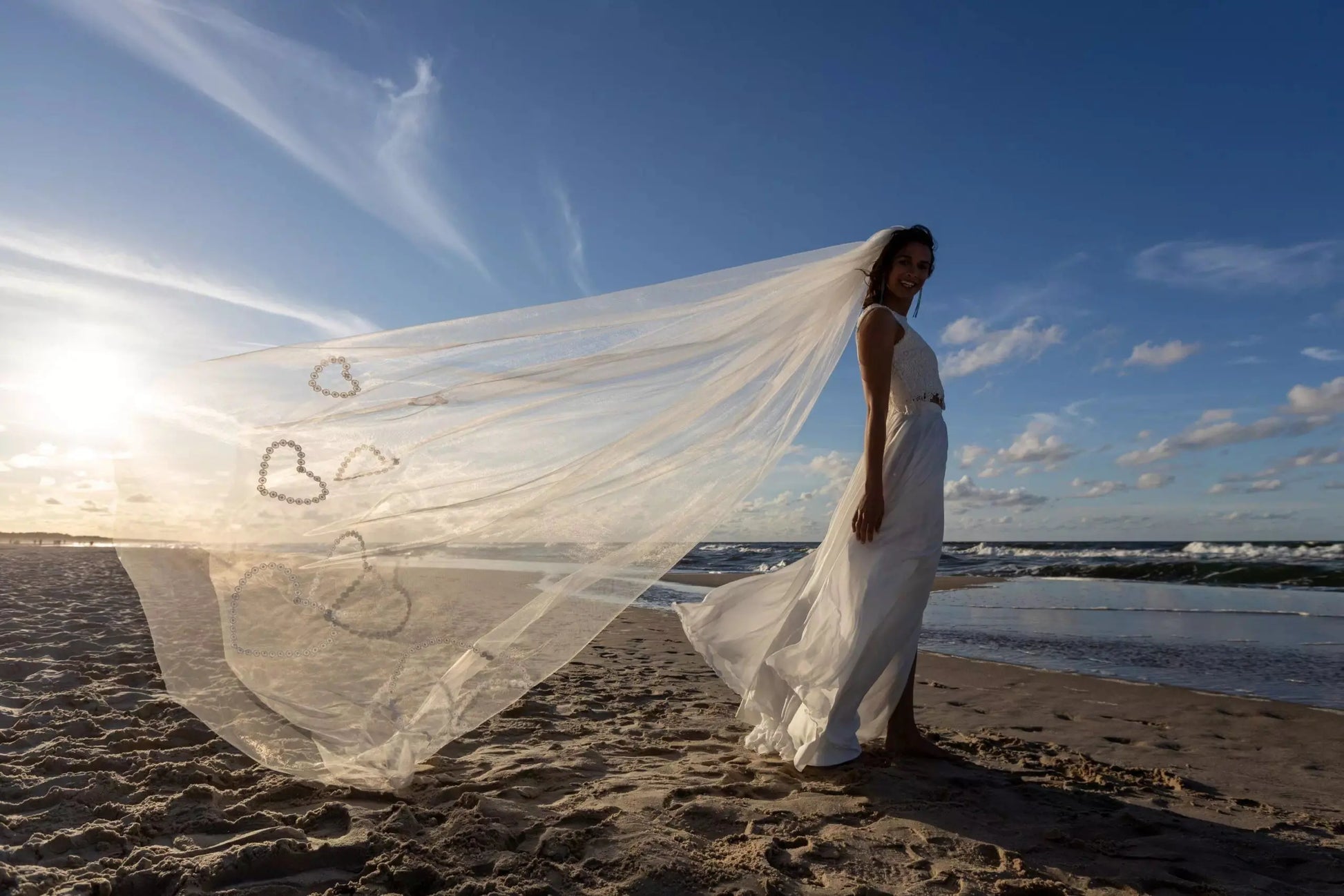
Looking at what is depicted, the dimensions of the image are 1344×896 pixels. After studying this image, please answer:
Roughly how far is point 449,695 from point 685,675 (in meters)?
3.33

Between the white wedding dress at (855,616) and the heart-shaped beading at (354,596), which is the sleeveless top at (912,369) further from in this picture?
the heart-shaped beading at (354,596)

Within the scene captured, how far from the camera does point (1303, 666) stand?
6.44 m

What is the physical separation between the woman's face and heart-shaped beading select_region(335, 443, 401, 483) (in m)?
2.48

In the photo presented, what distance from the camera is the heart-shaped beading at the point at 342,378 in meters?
3.48

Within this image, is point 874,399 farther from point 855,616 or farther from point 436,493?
point 436,493

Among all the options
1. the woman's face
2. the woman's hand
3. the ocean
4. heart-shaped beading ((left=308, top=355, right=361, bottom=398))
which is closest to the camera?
the woman's hand

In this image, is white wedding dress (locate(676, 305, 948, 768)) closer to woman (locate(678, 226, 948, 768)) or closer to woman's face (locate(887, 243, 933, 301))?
woman (locate(678, 226, 948, 768))

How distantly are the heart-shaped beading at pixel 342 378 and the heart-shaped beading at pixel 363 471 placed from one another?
25cm

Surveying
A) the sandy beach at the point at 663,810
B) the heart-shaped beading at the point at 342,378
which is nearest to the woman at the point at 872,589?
the sandy beach at the point at 663,810

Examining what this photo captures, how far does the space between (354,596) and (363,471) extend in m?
0.55

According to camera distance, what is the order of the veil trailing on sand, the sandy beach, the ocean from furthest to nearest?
the ocean < the veil trailing on sand < the sandy beach

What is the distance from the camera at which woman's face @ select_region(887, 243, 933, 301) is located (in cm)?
365

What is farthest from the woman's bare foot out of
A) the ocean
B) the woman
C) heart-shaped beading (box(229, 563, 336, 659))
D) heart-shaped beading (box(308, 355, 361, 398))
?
the ocean

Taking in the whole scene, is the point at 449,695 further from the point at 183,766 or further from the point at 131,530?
the point at 131,530
